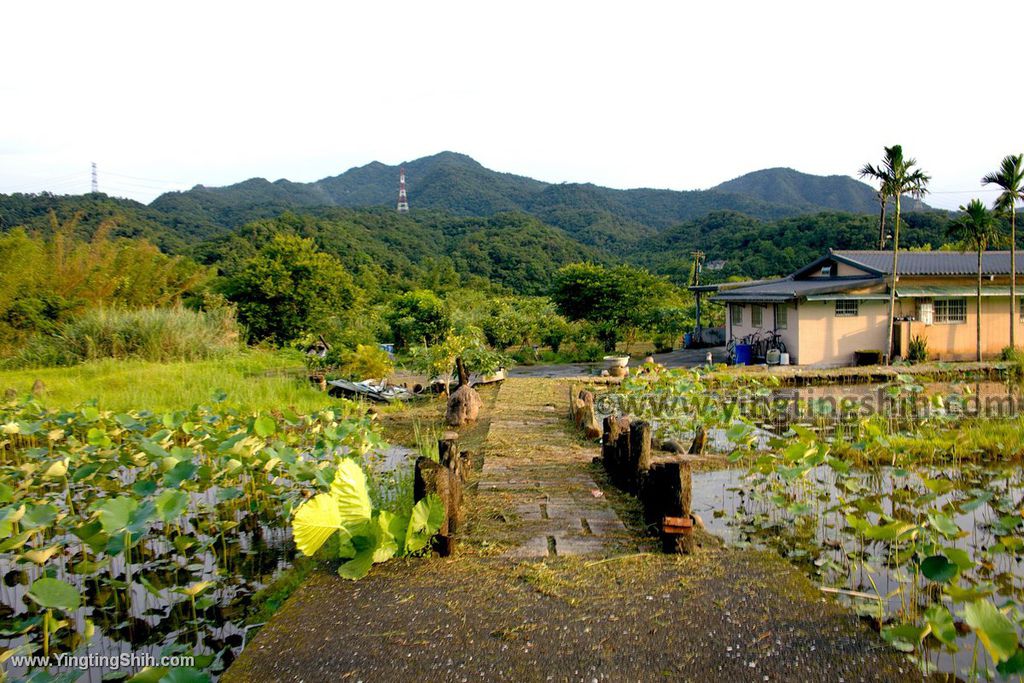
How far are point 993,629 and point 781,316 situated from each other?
14754 millimetres

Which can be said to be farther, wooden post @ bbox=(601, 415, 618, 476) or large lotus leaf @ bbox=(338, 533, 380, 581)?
wooden post @ bbox=(601, 415, 618, 476)

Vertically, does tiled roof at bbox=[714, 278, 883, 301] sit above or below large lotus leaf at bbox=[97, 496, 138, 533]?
above

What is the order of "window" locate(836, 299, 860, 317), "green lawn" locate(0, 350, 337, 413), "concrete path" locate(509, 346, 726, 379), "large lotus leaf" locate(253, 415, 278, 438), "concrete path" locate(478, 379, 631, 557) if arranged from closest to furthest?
"concrete path" locate(478, 379, 631, 557), "large lotus leaf" locate(253, 415, 278, 438), "green lawn" locate(0, 350, 337, 413), "window" locate(836, 299, 860, 317), "concrete path" locate(509, 346, 726, 379)

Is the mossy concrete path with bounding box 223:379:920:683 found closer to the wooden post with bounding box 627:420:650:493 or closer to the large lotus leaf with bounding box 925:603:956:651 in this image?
the large lotus leaf with bounding box 925:603:956:651

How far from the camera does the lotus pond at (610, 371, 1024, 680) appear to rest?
10.3ft

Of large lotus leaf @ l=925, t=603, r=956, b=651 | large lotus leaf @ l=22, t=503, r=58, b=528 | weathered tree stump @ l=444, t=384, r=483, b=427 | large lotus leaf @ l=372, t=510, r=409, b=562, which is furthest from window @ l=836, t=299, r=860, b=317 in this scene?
large lotus leaf @ l=22, t=503, r=58, b=528

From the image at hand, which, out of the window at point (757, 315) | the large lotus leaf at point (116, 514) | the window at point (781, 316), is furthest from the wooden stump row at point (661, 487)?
the window at point (757, 315)

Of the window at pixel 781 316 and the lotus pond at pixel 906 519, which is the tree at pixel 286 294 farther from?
the lotus pond at pixel 906 519

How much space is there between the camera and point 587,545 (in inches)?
163

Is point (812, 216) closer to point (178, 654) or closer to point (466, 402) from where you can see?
point (466, 402)

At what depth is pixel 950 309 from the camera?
644 inches

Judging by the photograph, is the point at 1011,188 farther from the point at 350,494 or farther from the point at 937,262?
the point at 350,494

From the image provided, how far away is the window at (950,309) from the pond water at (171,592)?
1555 cm

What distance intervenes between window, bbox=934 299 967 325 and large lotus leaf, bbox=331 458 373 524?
54.6 ft
